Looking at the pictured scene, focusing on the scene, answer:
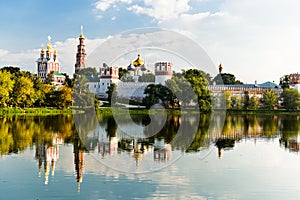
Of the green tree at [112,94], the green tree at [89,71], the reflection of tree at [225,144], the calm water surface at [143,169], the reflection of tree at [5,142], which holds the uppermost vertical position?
the green tree at [89,71]

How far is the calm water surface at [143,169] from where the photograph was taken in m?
7.21

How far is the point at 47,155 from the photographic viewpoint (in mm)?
10867

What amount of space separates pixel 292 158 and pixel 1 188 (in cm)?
810

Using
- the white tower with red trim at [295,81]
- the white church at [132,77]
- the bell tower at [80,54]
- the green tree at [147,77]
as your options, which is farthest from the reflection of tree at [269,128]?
the bell tower at [80,54]

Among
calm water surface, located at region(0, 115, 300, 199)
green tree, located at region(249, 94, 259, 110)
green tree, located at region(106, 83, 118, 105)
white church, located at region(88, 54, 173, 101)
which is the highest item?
white church, located at region(88, 54, 173, 101)

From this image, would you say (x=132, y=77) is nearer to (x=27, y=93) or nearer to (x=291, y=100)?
(x=291, y=100)

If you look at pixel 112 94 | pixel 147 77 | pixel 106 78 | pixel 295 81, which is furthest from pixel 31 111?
pixel 295 81

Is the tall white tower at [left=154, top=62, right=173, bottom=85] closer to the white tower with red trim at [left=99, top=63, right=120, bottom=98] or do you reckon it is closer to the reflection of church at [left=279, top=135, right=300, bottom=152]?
the white tower with red trim at [left=99, top=63, right=120, bottom=98]

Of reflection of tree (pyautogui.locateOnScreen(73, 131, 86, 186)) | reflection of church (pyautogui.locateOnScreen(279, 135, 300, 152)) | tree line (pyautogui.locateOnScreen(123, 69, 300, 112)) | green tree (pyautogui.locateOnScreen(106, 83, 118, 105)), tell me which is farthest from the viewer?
green tree (pyautogui.locateOnScreen(106, 83, 118, 105))

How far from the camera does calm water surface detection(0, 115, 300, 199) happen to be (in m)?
7.21

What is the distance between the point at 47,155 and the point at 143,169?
303 cm

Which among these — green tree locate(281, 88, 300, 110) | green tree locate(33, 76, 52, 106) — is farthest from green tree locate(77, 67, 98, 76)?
green tree locate(281, 88, 300, 110)

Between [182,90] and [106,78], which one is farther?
[106,78]

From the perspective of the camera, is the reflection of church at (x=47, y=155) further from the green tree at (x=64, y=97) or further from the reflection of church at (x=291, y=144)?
the green tree at (x=64, y=97)
